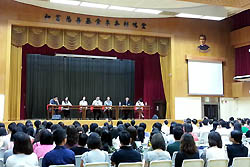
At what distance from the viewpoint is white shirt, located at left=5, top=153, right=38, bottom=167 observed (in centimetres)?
270

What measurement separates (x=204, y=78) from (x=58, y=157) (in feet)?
35.7

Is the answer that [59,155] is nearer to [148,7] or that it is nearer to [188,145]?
[188,145]

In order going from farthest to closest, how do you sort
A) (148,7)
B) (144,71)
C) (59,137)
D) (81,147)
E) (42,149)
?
(144,71), (148,7), (81,147), (42,149), (59,137)

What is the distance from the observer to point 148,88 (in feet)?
47.9

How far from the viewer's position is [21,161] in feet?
8.92

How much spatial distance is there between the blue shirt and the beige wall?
8.01m

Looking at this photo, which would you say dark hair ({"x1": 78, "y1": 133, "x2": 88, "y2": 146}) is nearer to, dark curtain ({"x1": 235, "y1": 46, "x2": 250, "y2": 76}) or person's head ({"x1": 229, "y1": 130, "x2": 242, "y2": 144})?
person's head ({"x1": 229, "y1": 130, "x2": 242, "y2": 144})

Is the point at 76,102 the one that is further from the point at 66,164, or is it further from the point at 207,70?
the point at 66,164

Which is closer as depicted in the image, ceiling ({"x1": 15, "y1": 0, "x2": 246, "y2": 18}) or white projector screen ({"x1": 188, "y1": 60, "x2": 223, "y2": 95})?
ceiling ({"x1": 15, "y1": 0, "x2": 246, "y2": 18})

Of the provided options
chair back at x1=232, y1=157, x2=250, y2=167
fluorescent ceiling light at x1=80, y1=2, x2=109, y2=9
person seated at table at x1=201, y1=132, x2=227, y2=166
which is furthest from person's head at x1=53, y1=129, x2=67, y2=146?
fluorescent ceiling light at x1=80, y1=2, x2=109, y2=9

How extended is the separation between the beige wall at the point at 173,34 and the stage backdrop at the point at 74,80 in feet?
12.0

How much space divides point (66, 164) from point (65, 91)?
12.2 metres

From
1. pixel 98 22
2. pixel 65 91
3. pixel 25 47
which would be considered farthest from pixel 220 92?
pixel 25 47

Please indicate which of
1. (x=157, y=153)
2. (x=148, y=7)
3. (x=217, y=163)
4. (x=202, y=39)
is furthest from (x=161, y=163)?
(x=202, y=39)
